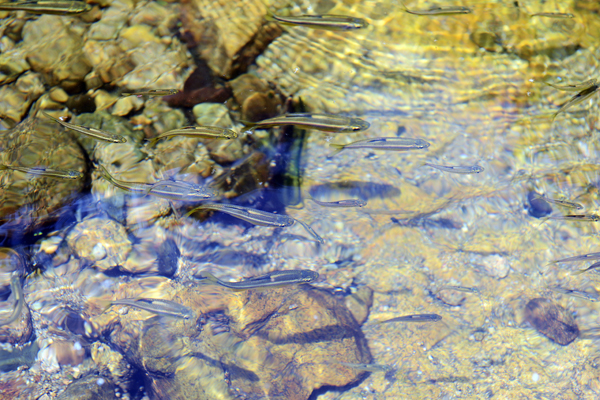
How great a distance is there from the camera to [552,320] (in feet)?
16.1

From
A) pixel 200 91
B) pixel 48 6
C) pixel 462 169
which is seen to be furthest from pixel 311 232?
pixel 48 6

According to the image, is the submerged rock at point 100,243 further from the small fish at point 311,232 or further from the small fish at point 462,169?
the small fish at point 462,169

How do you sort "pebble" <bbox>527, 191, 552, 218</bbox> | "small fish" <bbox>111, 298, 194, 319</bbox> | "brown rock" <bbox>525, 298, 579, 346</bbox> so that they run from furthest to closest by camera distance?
1. "pebble" <bbox>527, 191, 552, 218</bbox>
2. "brown rock" <bbox>525, 298, 579, 346</bbox>
3. "small fish" <bbox>111, 298, 194, 319</bbox>

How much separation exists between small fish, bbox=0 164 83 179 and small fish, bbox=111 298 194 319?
1778mm

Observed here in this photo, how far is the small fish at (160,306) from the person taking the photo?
170 inches

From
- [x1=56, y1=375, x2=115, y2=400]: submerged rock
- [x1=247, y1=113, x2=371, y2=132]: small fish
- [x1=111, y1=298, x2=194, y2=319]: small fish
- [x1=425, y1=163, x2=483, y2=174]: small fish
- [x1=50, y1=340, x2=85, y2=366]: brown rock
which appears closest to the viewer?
[x1=247, y1=113, x2=371, y2=132]: small fish

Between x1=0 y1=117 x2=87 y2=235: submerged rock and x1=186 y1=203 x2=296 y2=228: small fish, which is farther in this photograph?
x1=0 y1=117 x2=87 y2=235: submerged rock

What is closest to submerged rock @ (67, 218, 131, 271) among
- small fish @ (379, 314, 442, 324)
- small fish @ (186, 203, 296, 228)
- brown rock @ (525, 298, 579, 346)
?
small fish @ (186, 203, 296, 228)

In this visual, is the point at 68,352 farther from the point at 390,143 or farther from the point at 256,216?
the point at 390,143

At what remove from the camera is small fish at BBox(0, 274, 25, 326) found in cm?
439

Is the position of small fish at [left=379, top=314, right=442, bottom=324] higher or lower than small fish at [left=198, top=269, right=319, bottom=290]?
lower

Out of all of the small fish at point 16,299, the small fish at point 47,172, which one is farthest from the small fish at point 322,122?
the small fish at point 16,299

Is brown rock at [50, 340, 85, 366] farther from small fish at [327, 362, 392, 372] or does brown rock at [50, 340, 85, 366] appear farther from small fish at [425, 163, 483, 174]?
small fish at [425, 163, 483, 174]

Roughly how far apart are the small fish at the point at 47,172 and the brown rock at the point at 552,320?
6699 millimetres
